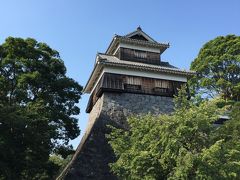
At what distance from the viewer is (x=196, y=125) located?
38.1ft

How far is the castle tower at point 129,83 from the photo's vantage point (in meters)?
19.6

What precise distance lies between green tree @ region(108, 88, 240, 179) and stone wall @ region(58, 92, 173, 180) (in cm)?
380

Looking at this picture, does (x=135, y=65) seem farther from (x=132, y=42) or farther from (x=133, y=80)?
(x=132, y=42)

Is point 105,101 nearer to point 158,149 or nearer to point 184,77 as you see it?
point 184,77

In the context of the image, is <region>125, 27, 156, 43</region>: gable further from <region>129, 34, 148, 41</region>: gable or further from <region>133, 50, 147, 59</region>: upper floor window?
<region>133, 50, 147, 59</region>: upper floor window

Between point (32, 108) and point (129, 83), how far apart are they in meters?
6.56

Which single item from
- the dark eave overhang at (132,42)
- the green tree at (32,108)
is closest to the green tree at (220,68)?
the dark eave overhang at (132,42)

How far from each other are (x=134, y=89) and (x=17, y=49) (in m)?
9.19

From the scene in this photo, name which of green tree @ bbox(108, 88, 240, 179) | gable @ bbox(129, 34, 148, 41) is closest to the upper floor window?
gable @ bbox(129, 34, 148, 41)

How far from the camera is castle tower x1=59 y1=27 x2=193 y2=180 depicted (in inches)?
773

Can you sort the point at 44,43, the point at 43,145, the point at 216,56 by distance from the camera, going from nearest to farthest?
the point at 43,145 < the point at 44,43 < the point at 216,56

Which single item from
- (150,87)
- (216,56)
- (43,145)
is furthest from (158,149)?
(216,56)

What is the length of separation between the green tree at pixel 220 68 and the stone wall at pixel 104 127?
1256 cm

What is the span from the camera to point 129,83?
20844 millimetres
